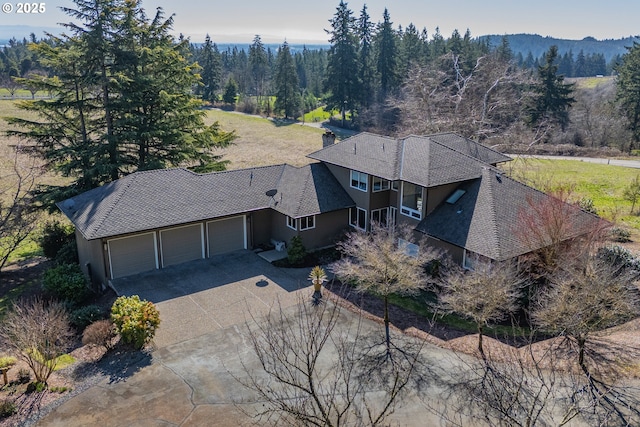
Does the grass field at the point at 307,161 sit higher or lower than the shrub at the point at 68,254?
higher

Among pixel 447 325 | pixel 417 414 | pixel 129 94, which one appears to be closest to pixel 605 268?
pixel 447 325

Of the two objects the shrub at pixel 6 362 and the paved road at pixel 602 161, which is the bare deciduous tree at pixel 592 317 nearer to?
the shrub at pixel 6 362

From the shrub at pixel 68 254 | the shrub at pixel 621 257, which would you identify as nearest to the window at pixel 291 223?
the shrub at pixel 68 254

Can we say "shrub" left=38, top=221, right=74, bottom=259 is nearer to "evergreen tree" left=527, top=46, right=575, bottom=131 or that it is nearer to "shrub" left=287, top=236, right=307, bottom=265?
"shrub" left=287, top=236, right=307, bottom=265

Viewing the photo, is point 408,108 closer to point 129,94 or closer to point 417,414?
point 129,94

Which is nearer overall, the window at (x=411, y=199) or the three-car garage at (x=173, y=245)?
the three-car garage at (x=173, y=245)

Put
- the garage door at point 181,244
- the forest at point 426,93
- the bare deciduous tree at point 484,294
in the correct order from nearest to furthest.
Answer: the bare deciduous tree at point 484,294, the garage door at point 181,244, the forest at point 426,93

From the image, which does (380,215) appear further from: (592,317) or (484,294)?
(592,317)

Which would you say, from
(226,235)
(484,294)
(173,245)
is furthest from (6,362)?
(484,294)
